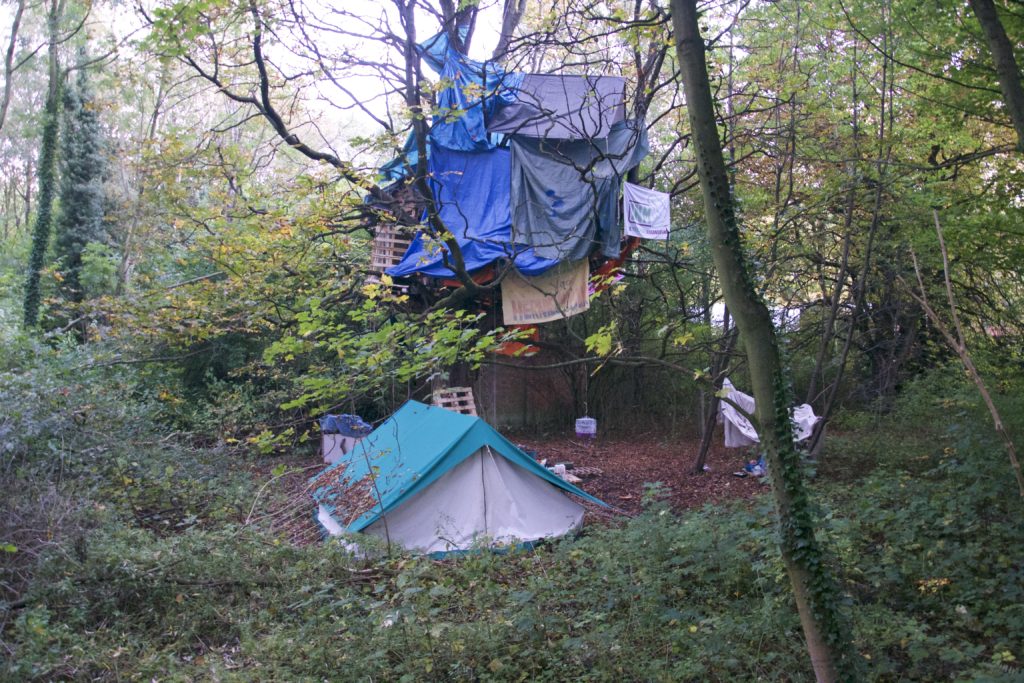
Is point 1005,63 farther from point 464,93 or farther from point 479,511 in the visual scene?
point 464,93

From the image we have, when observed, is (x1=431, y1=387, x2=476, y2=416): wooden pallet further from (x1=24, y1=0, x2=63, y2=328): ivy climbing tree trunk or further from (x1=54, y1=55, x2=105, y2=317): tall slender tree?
(x1=54, y1=55, x2=105, y2=317): tall slender tree

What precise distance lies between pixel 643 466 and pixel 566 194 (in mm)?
4126

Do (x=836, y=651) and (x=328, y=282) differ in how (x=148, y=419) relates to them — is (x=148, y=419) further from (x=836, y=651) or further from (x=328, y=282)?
(x=836, y=651)

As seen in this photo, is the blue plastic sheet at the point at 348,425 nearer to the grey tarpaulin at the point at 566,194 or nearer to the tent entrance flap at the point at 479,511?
the tent entrance flap at the point at 479,511

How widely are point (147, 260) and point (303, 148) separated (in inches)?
338

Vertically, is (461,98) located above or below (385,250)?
above

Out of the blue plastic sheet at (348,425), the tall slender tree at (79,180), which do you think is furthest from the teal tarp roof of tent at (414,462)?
the tall slender tree at (79,180)

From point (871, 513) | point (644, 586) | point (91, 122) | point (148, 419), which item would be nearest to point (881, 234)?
point (871, 513)

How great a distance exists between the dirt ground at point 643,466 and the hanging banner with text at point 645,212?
3.19 m

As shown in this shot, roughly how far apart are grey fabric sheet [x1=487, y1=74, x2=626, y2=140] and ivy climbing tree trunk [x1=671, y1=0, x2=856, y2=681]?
6.68 m

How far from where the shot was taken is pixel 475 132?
10484 millimetres

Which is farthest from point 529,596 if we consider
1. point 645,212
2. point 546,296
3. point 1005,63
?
point 645,212

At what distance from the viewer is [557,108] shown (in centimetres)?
995

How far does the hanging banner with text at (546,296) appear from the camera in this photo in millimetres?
10344
